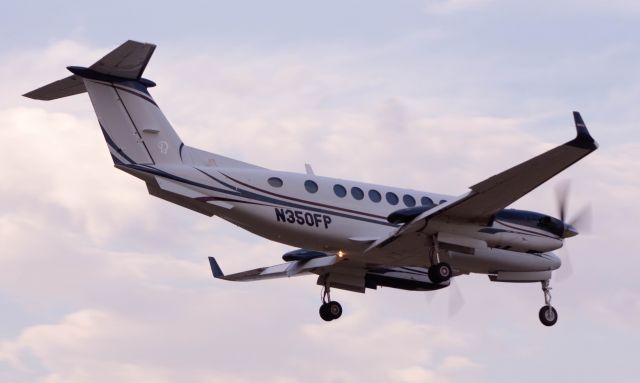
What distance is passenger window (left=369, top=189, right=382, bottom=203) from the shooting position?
33750 millimetres

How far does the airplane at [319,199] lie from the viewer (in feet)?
104

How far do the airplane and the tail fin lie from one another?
0.03m

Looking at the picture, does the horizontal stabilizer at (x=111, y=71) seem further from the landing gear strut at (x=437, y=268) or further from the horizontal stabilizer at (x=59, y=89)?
the landing gear strut at (x=437, y=268)

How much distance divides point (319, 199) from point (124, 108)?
5701mm

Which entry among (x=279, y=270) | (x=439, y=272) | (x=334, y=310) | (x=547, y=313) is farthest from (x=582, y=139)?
(x=279, y=270)

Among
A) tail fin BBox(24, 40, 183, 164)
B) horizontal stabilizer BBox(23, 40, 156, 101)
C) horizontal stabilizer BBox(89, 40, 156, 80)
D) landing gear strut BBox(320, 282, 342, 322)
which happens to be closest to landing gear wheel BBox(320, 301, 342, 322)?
landing gear strut BBox(320, 282, 342, 322)

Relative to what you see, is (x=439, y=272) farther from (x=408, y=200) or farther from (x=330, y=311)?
(x=330, y=311)

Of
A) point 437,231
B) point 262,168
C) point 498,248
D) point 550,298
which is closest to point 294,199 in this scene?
point 262,168

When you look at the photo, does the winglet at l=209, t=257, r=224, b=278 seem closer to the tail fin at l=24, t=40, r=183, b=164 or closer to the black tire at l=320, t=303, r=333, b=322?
the black tire at l=320, t=303, r=333, b=322

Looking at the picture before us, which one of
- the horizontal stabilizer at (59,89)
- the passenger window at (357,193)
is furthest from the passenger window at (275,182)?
the horizontal stabilizer at (59,89)

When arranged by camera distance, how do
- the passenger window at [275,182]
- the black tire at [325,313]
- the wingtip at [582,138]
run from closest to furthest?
the wingtip at [582,138] → the passenger window at [275,182] → the black tire at [325,313]

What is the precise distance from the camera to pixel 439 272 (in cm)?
3288

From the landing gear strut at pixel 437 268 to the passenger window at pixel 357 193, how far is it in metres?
2.30

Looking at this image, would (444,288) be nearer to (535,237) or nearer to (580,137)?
(535,237)
